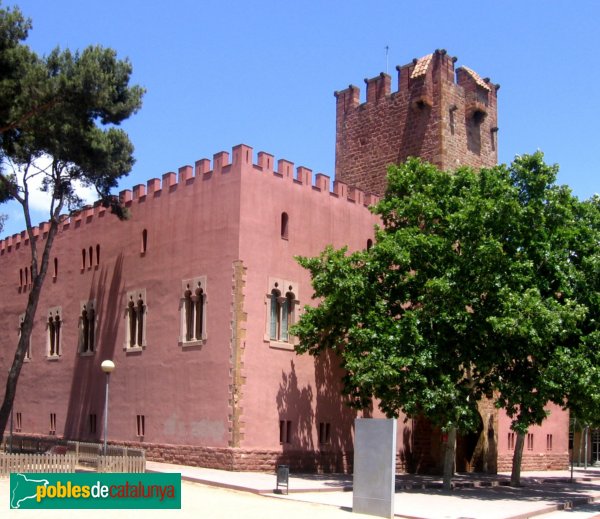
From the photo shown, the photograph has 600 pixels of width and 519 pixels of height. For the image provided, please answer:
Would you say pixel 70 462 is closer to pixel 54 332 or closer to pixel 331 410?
pixel 331 410

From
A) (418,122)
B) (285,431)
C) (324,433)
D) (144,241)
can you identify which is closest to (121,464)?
(285,431)

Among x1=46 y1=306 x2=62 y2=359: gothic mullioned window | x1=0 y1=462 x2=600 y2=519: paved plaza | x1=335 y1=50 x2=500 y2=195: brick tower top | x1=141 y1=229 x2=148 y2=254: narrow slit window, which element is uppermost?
x1=335 y1=50 x2=500 y2=195: brick tower top

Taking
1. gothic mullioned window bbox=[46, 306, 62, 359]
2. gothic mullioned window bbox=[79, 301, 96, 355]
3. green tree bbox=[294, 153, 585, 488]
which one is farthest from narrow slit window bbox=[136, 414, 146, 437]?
gothic mullioned window bbox=[46, 306, 62, 359]

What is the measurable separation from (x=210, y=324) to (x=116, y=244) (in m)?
6.96

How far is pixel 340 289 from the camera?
25078 millimetres

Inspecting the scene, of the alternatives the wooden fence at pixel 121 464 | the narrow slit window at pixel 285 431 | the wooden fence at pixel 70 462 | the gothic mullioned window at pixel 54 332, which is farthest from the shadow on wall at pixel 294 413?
the gothic mullioned window at pixel 54 332

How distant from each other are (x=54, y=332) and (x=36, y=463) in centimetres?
1537

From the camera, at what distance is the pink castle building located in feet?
87.6

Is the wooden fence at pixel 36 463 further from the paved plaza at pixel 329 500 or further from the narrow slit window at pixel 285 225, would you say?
the narrow slit window at pixel 285 225

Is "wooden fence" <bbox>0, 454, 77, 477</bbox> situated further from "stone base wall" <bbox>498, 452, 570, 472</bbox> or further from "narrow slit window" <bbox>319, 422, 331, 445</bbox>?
Answer: "stone base wall" <bbox>498, 452, 570, 472</bbox>

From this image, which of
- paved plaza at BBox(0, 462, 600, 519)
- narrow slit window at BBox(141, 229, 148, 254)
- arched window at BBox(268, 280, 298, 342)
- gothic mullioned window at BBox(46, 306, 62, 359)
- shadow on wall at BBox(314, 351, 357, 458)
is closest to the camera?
paved plaza at BBox(0, 462, 600, 519)

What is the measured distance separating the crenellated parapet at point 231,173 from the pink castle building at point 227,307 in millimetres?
57

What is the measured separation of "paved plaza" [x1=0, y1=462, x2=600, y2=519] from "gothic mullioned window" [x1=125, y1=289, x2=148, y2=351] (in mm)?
5213

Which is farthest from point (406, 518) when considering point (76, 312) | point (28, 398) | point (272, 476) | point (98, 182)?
point (28, 398)
